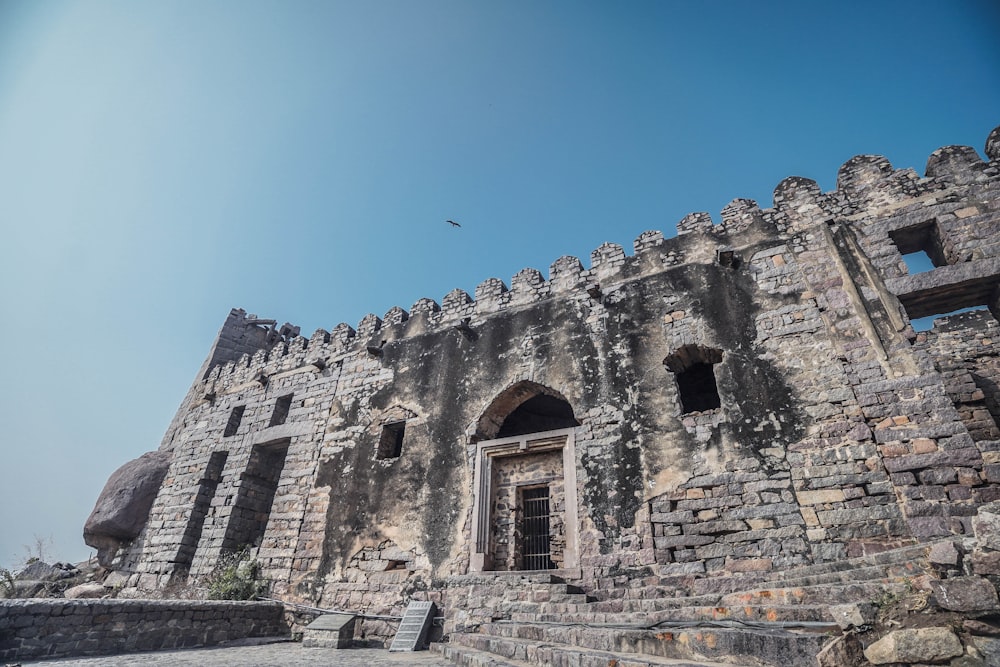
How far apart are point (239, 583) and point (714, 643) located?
891 centimetres

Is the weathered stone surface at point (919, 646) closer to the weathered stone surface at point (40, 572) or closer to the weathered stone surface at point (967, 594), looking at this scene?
the weathered stone surface at point (967, 594)

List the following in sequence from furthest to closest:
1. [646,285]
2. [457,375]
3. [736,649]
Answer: [457,375]
[646,285]
[736,649]

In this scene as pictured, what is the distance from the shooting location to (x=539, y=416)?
1142 cm

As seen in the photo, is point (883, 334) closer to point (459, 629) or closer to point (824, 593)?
point (824, 593)

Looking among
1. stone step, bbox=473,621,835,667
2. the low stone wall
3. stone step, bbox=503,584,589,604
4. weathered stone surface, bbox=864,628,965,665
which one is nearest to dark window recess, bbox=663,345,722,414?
stone step, bbox=503,584,589,604

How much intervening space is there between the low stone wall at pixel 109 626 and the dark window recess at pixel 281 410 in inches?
187

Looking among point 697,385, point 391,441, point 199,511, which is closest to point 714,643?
point 697,385

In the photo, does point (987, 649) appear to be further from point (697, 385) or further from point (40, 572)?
point (40, 572)

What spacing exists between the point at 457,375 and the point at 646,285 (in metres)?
3.98

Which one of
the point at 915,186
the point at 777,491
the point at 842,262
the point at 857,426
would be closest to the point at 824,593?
the point at 777,491

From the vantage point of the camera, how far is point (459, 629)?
6.16m

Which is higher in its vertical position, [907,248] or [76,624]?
[907,248]

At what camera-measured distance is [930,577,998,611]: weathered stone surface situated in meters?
2.20

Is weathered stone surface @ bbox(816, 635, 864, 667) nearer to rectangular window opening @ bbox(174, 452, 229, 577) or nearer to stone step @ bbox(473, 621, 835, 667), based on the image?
stone step @ bbox(473, 621, 835, 667)
